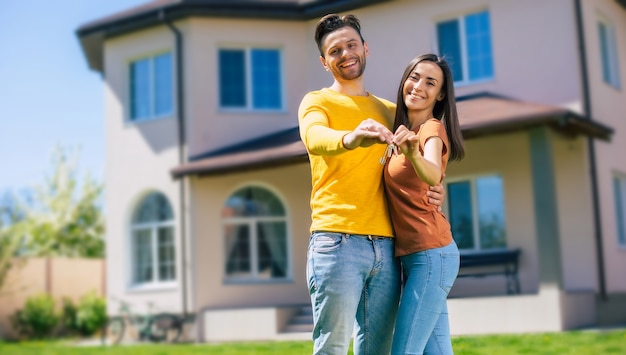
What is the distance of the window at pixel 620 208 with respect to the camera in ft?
39.9

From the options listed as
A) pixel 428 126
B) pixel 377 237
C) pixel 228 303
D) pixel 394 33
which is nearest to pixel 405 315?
pixel 377 237

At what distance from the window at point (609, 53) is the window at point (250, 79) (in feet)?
16.8

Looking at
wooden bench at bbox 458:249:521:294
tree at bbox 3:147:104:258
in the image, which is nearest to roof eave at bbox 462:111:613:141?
wooden bench at bbox 458:249:521:294

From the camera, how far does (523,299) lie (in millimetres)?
9477

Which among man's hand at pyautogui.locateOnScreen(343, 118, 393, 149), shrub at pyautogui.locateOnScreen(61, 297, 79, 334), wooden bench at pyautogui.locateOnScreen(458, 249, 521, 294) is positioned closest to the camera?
man's hand at pyautogui.locateOnScreen(343, 118, 393, 149)

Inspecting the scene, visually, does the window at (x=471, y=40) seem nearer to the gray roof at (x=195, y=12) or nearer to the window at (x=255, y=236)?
the gray roof at (x=195, y=12)

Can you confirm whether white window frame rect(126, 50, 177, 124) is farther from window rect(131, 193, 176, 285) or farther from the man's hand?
the man's hand

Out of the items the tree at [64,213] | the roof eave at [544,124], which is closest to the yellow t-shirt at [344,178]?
the roof eave at [544,124]

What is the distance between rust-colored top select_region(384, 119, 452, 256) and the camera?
255 centimetres

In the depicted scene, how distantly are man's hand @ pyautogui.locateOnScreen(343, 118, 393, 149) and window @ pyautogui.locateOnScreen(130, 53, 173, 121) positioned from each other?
1188 cm

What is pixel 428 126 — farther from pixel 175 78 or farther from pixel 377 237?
pixel 175 78

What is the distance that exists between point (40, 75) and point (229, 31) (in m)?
3.10

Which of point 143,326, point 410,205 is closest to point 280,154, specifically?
point 143,326

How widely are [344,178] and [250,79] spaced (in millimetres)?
11363
